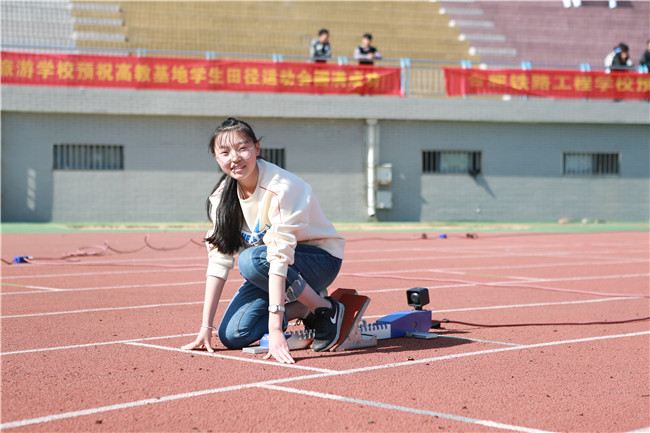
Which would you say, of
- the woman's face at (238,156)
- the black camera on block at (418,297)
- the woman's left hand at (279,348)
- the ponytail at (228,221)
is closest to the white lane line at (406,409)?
the woman's left hand at (279,348)

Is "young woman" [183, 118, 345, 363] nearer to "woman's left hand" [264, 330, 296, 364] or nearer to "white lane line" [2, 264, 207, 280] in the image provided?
"woman's left hand" [264, 330, 296, 364]

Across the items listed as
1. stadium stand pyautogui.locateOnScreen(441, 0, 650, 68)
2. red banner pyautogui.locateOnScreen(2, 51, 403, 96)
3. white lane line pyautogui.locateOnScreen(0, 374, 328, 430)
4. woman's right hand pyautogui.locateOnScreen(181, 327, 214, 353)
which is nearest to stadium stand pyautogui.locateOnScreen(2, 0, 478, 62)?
stadium stand pyautogui.locateOnScreen(441, 0, 650, 68)

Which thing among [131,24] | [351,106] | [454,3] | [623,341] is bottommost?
[623,341]

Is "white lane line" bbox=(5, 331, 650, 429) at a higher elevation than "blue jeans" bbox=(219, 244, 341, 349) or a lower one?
lower

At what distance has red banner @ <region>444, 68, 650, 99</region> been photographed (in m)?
26.5

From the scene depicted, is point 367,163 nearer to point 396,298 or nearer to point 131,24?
point 131,24

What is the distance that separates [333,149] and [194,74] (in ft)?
16.5

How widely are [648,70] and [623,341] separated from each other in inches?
909

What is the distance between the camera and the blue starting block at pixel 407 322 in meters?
6.32

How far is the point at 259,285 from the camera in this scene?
5738mm

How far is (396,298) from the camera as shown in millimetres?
8805

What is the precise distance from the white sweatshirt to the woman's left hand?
0.38m

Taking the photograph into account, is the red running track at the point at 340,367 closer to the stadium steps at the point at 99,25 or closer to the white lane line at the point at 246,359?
the white lane line at the point at 246,359

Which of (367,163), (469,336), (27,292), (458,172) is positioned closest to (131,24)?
(367,163)
